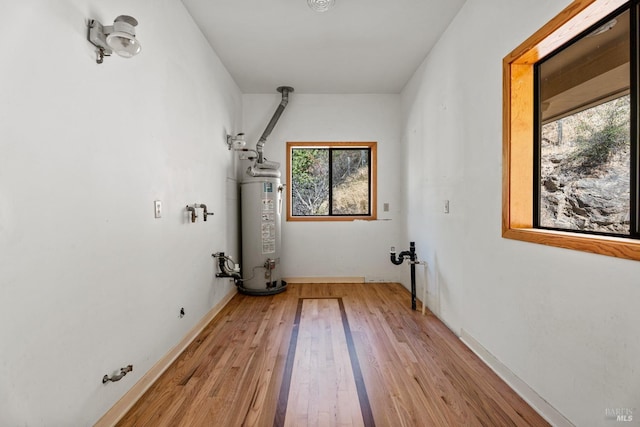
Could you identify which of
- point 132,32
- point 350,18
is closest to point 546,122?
point 350,18

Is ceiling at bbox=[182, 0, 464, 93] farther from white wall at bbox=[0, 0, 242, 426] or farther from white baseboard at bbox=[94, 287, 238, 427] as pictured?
white baseboard at bbox=[94, 287, 238, 427]

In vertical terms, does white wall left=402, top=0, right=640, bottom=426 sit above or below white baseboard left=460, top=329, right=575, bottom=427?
above

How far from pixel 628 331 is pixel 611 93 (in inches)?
41.7

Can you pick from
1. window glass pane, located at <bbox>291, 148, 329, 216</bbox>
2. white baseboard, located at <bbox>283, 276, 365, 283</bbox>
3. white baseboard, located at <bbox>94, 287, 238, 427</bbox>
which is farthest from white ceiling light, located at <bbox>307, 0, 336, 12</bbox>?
white baseboard, located at <bbox>283, 276, 365, 283</bbox>

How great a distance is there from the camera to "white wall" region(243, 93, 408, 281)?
444 centimetres

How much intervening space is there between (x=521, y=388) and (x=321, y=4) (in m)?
2.92

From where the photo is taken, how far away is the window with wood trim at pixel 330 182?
15.2 ft

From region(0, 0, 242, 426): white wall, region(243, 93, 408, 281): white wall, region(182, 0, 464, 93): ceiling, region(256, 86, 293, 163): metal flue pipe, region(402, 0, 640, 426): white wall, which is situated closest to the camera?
region(0, 0, 242, 426): white wall

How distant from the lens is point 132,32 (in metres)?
1.40

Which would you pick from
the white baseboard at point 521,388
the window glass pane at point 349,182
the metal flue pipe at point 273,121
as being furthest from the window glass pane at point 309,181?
the white baseboard at point 521,388

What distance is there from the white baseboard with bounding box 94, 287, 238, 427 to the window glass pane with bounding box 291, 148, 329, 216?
2.21 meters

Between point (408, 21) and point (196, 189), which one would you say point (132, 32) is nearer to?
point (196, 189)

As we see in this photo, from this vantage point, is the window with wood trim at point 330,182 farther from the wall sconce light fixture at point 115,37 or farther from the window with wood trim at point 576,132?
the wall sconce light fixture at point 115,37

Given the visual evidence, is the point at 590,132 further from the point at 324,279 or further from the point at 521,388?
the point at 324,279
